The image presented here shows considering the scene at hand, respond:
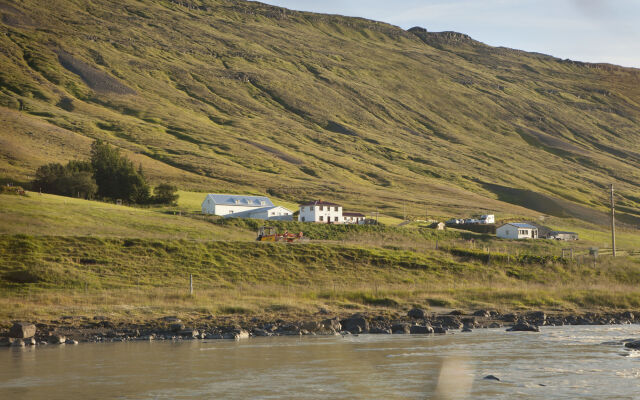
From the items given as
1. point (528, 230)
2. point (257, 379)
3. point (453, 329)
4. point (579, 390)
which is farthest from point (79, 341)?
point (528, 230)

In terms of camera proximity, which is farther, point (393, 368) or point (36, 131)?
point (36, 131)

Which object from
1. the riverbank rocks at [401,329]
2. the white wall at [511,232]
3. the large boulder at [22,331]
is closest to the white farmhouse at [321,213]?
the white wall at [511,232]

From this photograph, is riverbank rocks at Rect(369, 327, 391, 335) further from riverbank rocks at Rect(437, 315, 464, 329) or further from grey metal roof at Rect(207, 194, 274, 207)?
grey metal roof at Rect(207, 194, 274, 207)

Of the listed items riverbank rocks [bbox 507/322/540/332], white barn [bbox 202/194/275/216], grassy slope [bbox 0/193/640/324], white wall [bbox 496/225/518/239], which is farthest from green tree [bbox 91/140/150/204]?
riverbank rocks [bbox 507/322/540/332]

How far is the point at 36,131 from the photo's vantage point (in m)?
184

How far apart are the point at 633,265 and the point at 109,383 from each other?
66187mm

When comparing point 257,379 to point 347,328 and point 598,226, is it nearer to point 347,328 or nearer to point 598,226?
point 347,328

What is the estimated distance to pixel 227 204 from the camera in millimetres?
118875

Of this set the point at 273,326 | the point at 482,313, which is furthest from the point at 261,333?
the point at 482,313

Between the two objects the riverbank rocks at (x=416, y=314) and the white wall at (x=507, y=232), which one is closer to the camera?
the riverbank rocks at (x=416, y=314)

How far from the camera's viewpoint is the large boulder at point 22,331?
3478 centimetres

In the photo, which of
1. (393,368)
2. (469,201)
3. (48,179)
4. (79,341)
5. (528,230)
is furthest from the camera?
(469,201)

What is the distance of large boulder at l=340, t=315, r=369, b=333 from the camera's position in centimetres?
4009

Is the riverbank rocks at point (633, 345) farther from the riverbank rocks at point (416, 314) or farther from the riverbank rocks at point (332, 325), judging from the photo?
the riverbank rocks at point (332, 325)
